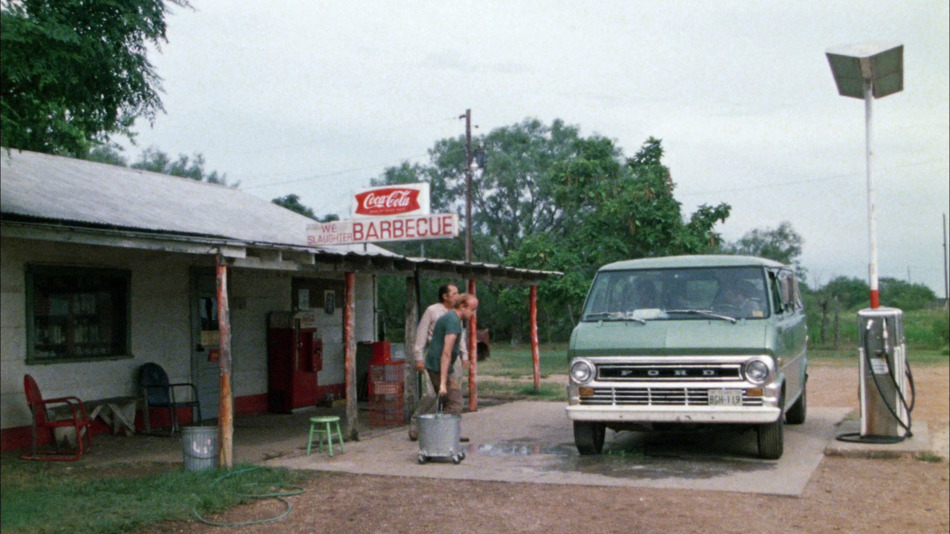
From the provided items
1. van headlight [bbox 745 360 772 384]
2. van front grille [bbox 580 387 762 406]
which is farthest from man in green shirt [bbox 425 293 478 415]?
van headlight [bbox 745 360 772 384]

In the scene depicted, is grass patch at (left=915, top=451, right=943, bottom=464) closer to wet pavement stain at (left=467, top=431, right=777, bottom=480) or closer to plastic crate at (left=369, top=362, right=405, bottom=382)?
wet pavement stain at (left=467, top=431, right=777, bottom=480)

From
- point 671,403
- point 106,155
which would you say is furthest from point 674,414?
point 106,155

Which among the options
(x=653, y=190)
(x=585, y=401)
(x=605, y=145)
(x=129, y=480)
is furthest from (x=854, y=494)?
(x=605, y=145)

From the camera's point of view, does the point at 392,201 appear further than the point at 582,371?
Yes

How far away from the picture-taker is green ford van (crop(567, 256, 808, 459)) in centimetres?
817

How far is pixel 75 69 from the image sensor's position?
24.6ft

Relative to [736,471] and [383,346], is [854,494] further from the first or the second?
[383,346]

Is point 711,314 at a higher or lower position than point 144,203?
lower

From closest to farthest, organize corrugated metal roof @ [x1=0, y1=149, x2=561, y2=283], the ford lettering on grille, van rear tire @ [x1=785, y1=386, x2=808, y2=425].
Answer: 1. the ford lettering on grille
2. corrugated metal roof @ [x1=0, y1=149, x2=561, y2=283]
3. van rear tire @ [x1=785, y1=386, x2=808, y2=425]

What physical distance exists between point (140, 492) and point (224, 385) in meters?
1.58

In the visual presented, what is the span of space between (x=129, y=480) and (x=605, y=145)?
64.6 feet

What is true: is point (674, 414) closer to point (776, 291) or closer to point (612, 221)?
point (776, 291)

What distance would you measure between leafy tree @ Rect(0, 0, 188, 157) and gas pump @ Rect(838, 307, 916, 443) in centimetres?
757

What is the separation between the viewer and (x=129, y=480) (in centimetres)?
793
